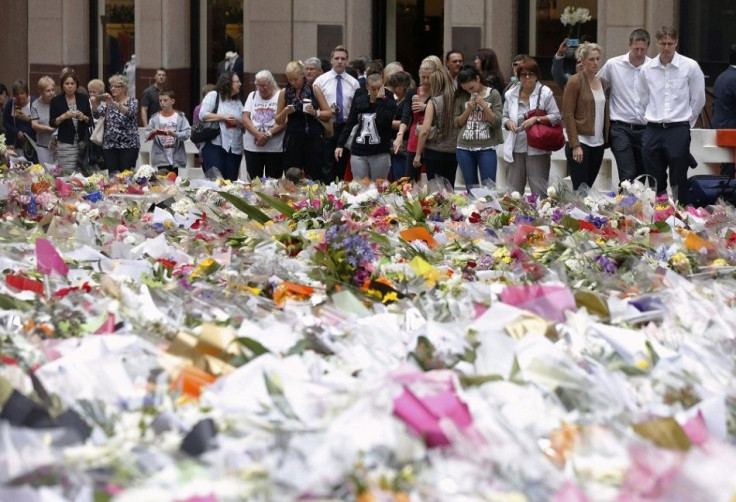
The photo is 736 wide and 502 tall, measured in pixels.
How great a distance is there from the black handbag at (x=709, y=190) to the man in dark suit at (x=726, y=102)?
0.87m

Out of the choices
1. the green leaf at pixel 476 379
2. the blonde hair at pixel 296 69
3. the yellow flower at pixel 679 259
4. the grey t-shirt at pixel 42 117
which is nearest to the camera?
the green leaf at pixel 476 379

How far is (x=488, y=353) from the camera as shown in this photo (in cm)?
422

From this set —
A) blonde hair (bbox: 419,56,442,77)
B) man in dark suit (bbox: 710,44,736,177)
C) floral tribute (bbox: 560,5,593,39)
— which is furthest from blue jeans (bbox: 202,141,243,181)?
floral tribute (bbox: 560,5,593,39)

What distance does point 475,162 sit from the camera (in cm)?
1277

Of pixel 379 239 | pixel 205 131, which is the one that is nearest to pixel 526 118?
pixel 205 131

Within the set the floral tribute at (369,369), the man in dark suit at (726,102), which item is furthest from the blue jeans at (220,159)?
the floral tribute at (369,369)

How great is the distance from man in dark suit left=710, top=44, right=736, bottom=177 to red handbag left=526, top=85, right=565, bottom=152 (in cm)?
140

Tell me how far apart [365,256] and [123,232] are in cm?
231

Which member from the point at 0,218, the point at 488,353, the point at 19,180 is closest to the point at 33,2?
the point at 19,180

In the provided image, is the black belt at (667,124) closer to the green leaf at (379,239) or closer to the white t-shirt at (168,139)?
the white t-shirt at (168,139)

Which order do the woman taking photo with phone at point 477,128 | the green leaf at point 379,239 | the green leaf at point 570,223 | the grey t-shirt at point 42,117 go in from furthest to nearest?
1. the grey t-shirt at point 42,117
2. the woman taking photo with phone at point 477,128
3. the green leaf at point 570,223
4. the green leaf at point 379,239

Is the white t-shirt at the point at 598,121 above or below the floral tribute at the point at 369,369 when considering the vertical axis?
above

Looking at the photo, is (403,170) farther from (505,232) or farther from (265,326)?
(265,326)

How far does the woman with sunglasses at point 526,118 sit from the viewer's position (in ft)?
42.3
